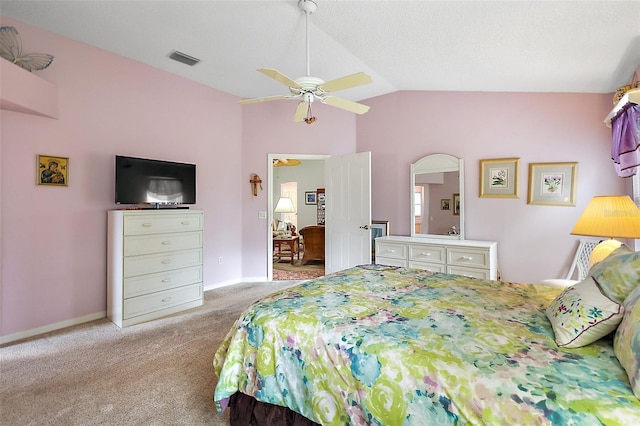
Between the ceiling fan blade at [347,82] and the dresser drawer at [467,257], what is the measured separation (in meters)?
2.23

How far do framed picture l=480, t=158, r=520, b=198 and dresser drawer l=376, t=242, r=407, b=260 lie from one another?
45.7 inches

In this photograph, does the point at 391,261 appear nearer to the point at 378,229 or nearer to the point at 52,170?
the point at 378,229

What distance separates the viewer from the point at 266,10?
2.54 metres

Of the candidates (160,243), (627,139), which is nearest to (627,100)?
(627,139)

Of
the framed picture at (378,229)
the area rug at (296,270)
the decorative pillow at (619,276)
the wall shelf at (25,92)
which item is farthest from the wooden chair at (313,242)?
the decorative pillow at (619,276)

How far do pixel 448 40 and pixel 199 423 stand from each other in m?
3.29

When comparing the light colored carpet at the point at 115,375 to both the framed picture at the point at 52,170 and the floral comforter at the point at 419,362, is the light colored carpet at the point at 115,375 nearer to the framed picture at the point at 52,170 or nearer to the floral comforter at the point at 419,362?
the floral comforter at the point at 419,362

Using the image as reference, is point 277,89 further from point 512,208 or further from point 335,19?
point 512,208

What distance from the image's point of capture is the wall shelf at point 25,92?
2443 millimetres

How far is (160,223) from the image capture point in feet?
10.9

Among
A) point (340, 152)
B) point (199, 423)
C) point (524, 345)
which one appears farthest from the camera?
point (340, 152)

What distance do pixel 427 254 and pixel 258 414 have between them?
2794 mm

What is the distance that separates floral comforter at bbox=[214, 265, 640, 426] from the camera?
91cm

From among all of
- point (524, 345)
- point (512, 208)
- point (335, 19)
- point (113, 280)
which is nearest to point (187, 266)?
point (113, 280)
